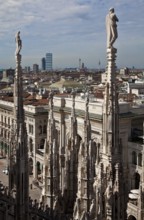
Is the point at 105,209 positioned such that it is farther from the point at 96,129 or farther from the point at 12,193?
the point at 96,129

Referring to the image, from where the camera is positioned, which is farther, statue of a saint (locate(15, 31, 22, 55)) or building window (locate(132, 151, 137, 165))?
building window (locate(132, 151, 137, 165))

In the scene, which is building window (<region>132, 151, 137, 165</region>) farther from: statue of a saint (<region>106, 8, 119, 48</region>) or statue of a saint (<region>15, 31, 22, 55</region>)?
statue of a saint (<region>106, 8, 119, 48</region>)

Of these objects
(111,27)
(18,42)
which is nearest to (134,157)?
(18,42)

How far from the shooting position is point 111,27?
9.54m

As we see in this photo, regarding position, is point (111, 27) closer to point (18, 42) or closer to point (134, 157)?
point (18, 42)

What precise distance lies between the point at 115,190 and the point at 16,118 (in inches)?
200

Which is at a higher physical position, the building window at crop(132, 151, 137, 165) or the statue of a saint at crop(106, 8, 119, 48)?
the statue of a saint at crop(106, 8, 119, 48)

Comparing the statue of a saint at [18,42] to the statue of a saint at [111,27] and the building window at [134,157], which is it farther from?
the building window at [134,157]

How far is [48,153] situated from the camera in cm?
1719

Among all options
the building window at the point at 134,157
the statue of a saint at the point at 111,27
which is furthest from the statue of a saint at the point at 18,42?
the building window at the point at 134,157

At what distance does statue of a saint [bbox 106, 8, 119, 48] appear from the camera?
9477 millimetres

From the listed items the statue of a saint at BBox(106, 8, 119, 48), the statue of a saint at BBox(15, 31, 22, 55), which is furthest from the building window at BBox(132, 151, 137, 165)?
the statue of a saint at BBox(106, 8, 119, 48)

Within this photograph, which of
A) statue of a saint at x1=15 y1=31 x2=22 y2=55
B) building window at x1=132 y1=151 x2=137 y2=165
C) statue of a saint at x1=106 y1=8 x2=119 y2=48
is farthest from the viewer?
building window at x1=132 y1=151 x2=137 y2=165

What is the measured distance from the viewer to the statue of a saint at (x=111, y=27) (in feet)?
31.1
